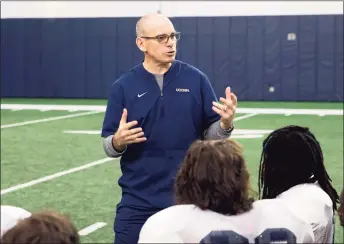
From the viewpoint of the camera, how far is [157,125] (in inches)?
181

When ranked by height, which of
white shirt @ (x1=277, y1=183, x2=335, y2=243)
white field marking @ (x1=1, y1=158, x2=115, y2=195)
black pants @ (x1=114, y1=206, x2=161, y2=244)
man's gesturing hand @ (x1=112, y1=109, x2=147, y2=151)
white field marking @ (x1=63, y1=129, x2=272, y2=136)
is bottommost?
white field marking @ (x1=1, y1=158, x2=115, y2=195)

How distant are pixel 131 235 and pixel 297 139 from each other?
1464 mm

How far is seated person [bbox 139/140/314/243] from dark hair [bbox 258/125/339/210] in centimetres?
44

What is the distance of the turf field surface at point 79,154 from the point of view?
29.5ft

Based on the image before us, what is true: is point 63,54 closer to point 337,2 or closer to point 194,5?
point 194,5

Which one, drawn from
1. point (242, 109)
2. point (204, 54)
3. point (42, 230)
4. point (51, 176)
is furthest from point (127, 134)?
point (204, 54)

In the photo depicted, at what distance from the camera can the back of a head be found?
2512 mm

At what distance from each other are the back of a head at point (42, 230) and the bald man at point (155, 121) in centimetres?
194

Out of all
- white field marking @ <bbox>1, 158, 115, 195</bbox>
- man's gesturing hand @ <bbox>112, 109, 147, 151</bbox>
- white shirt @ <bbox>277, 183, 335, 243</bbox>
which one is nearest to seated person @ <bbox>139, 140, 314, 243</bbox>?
white shirt @ <bbox>277, 183, 335, 243</bbox>

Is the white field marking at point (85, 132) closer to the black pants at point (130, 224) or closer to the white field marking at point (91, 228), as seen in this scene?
the white field marking at point (91, 228)

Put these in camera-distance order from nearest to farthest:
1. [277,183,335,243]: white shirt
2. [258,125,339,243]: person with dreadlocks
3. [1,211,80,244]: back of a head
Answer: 1. [1,211,80,244]: back of a head
2. [277,183,335,243]: white shirt
3. [258,125,339,243]: person with dreadlocks

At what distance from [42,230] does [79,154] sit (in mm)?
10441

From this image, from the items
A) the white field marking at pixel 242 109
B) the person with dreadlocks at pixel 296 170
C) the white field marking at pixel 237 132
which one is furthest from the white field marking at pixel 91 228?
the white field marking at pixel 242 109

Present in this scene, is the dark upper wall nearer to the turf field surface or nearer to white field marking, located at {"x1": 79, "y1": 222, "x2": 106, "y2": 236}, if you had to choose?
the turf field surface
